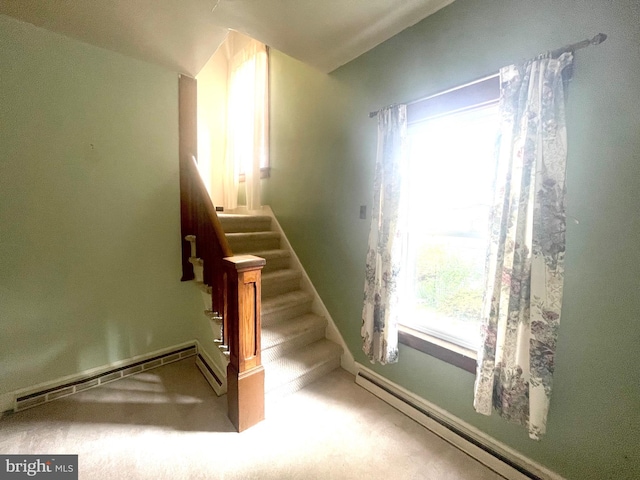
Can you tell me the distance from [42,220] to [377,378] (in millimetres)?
2583

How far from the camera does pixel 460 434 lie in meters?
1.51

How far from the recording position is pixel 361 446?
1506 mm

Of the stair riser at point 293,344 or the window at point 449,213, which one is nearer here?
the window at point 449,213

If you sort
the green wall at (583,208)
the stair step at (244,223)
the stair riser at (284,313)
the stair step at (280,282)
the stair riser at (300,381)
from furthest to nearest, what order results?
the stair step at (244,223)
the stair step at (280,282)
the stair riser at (284,313)
the stair riser at (300,381)
the green wall at (583,208)

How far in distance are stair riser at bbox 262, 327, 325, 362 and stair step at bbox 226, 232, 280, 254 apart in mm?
963

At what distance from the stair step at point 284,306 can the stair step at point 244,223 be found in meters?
0.83

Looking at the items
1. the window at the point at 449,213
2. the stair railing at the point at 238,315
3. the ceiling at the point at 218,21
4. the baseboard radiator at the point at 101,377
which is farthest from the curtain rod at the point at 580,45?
the baseboard radiator at the point at 101,377

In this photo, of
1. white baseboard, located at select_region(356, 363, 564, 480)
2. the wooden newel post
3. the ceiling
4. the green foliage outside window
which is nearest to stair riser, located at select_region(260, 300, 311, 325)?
the wooden newel post

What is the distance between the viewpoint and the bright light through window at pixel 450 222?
1510mm

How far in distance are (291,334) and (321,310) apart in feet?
1.34

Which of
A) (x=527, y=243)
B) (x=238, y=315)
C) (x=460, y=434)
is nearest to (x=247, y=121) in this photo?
(x=238, y=315)

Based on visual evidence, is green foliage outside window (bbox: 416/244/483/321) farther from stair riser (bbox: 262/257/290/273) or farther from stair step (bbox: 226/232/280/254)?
stair step (bbox: 226/232/280/254)

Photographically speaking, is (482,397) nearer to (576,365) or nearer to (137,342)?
(576,365)

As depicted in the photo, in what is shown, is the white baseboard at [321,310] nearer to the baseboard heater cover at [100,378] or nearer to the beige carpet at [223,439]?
the beige carpet at [223,439]
